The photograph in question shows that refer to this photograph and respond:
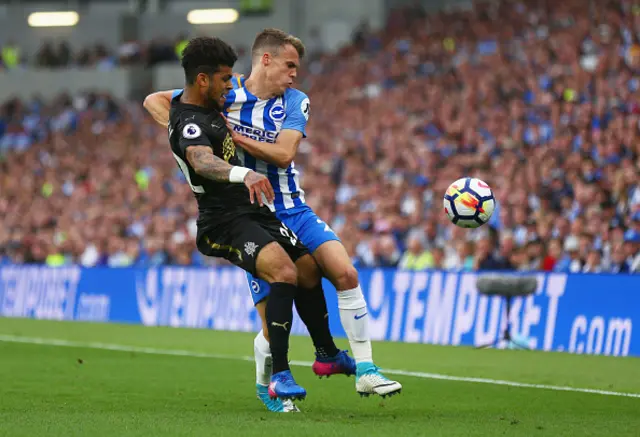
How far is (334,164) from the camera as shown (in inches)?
910

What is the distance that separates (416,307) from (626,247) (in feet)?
9.84

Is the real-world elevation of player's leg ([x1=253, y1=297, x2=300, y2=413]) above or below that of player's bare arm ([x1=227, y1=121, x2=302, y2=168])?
below

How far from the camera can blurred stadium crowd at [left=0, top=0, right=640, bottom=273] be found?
17.1 m

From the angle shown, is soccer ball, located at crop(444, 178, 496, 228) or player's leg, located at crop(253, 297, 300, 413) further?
soccer ball, located at crop(444, 178, 496, 228)

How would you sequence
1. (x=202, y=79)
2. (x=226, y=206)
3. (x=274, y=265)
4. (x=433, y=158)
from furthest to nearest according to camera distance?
(x=433, y=158)
(x=226, y=206)
(x=202, y=79)
(x=274, y=265)

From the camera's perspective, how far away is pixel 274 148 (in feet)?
25.7

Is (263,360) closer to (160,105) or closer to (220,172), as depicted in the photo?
(220,172)

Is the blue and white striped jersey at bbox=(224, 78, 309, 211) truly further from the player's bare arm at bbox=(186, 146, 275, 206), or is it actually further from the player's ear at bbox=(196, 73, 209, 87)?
the player's bare arm at bbox=(186, 146, 275, 206)

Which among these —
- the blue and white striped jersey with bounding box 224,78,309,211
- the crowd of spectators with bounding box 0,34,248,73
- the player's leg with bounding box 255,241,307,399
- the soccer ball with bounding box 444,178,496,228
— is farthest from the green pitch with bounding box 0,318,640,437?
the crowd of spectators with bounding box 0,34,248,73

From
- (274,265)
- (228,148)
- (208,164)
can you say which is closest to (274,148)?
(228,148)

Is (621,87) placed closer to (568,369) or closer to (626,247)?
(626,247)

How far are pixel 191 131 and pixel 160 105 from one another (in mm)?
816

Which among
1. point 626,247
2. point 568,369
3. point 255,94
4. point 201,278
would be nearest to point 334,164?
point 201,278

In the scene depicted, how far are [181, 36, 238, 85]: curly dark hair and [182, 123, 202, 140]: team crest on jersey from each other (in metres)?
0.34
